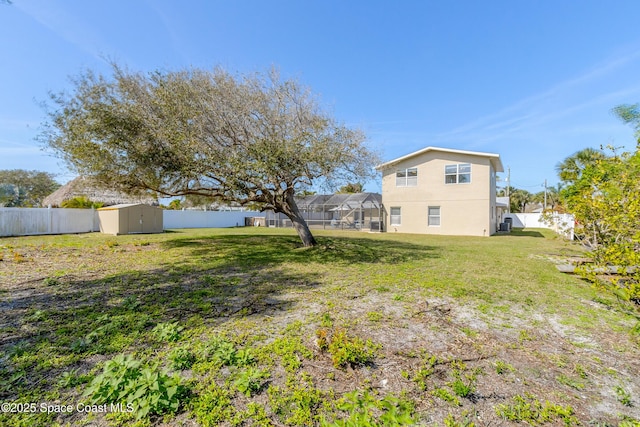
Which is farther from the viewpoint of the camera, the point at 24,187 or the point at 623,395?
the point at 24,187

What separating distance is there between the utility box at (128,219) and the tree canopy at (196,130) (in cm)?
843

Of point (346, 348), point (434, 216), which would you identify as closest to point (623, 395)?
point (346, 348)

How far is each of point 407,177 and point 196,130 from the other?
16208 millimetres

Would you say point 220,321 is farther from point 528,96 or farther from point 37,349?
point 528,96

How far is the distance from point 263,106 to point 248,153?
160cm

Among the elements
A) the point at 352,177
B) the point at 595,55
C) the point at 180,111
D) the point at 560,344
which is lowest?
the point at 560,344

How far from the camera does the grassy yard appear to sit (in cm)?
213

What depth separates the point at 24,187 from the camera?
33312 millimetres

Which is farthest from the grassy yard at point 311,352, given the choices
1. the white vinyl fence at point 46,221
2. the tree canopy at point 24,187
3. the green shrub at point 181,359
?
the tree canopy at point 24,187

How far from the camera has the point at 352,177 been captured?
33.0ft

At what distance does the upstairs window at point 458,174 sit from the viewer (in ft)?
61.5

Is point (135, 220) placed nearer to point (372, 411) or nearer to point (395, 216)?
point (395, 216)

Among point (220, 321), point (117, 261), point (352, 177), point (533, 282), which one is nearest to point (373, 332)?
point (220, 321)

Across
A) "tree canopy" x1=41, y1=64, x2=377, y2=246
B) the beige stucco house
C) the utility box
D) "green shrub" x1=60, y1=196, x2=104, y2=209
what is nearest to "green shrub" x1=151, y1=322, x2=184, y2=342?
"tree canopy" x1=41, y1=64, x2=377, y2=246
